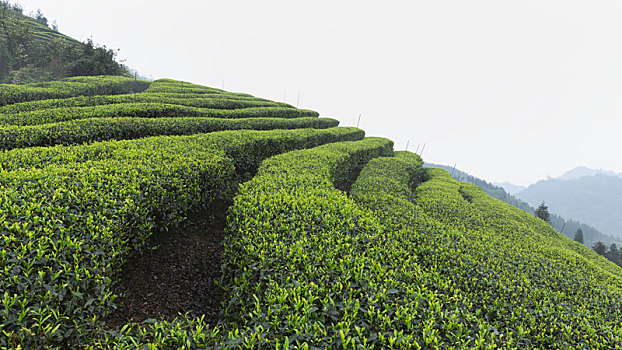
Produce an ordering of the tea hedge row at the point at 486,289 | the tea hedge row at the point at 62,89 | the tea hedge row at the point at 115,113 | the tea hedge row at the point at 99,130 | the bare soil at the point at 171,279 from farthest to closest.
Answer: the tea hedge row at the point at 62,89 → the tea hedge row at the point at 115,113 → the tea hedge row at the point at 99,130 → the bare soil at the point at 171,279 → the tea hedge row at the point at 486,289

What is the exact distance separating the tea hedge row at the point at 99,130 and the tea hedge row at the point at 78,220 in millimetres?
2152

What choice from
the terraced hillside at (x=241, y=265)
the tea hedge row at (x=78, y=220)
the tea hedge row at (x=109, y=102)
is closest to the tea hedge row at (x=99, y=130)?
the terraced hillside at (x=241, y=265)

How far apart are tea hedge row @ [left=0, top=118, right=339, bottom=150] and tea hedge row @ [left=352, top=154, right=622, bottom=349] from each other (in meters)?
8.49

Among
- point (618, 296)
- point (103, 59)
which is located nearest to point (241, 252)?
point (618, 296)

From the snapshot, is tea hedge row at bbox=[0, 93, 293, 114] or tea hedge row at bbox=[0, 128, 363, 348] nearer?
tea hedge row at bbox=[0, 128, 363, 348]

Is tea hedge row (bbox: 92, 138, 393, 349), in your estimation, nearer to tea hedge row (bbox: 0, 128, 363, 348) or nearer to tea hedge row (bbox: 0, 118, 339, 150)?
tea hedge row (bbox: 0, 128, 363, 348)

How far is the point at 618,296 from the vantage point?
Answer: 19.1ft

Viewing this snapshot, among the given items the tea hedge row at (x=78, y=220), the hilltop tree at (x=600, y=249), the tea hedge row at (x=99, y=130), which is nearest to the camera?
the tea hedge row at (x=78, y=220)

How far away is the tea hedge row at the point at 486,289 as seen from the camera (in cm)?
331

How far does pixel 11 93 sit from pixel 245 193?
17.8 m

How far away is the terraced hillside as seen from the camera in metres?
2.87

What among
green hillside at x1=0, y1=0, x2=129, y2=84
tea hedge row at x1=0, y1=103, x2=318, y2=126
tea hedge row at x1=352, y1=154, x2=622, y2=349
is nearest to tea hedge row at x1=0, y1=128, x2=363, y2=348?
tea hedge row at x1=352, y1=154, x2=622, y2=349

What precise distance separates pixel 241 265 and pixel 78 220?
2.44 m

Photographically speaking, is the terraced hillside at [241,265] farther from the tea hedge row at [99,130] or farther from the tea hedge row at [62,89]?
the tea hedge row at [62,89]
